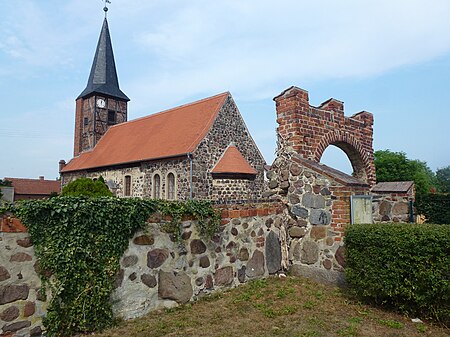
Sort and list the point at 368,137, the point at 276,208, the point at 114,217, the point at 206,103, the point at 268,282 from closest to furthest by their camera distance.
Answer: the point at 114,217 → the point at 268,282 → the point at 276,208 → the point at 368,137 → the point at 206,103

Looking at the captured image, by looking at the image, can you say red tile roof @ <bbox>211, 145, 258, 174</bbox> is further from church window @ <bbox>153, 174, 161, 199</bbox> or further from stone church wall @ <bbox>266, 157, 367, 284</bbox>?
stone church wall @ <bbox>266, 157, 367, 284</bbox>

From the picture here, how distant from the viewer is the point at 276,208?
6645 mm

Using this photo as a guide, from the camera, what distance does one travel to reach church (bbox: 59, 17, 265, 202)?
710 inches

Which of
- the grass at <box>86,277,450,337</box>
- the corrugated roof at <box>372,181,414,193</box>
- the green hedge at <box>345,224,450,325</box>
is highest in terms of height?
the corrugated roof at <box>372,181,414,193</box>

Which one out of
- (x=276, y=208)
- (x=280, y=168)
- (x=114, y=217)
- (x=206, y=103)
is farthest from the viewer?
(x=206, y=103)

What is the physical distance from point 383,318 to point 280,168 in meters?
3.56

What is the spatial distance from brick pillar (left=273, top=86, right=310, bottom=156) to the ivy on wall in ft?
13.4

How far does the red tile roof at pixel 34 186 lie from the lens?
4194 cm

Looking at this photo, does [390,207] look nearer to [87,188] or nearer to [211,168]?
[87,188]

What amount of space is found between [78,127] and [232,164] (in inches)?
804

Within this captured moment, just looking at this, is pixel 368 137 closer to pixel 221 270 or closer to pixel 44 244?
pixel 221 270

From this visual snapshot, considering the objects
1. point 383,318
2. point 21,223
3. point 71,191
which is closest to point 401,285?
point 383,318

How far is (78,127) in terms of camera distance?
31.5m

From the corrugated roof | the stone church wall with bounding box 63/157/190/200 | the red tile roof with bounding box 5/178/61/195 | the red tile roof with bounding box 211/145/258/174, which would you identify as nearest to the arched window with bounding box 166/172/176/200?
the stone church wall with bounding box 63/157/190/200
